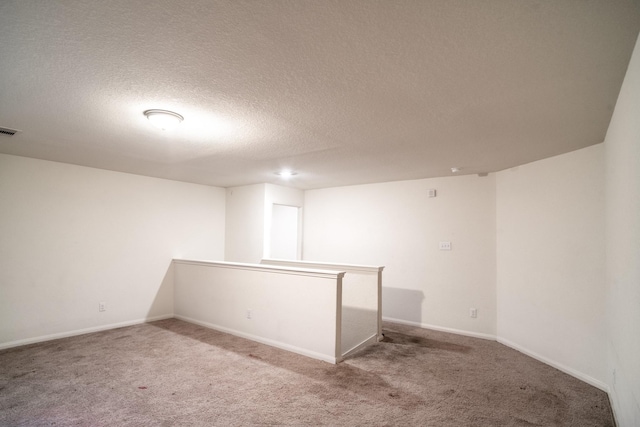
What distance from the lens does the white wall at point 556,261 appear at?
3186 mm

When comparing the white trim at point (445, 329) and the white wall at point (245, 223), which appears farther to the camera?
the white wall at point (245, 223)

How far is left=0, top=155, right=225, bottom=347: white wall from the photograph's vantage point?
405 cm

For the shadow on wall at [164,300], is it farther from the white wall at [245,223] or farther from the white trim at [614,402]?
the white trim at [614,402]

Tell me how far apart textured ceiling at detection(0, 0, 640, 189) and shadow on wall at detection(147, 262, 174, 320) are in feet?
9.06

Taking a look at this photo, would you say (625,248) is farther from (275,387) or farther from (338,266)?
(338,266)

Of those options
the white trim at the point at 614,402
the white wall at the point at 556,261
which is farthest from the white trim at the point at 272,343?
the white wall at the point at 556,261

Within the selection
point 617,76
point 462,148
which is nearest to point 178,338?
point 462,148

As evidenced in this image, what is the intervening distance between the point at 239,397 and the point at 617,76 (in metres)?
3.56

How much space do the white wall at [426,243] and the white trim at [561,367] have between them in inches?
15.5

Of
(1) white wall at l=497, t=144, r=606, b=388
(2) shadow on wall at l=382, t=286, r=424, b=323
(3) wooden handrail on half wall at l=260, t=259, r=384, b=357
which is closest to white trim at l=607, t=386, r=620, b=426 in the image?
(1) white wall at l=497, t=144, r=606, b=388

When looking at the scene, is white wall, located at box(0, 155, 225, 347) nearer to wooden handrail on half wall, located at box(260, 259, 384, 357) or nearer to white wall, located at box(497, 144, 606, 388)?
wooden handrail on half wall, located at box(260, 259, 384, 357)

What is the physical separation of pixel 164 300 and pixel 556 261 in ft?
19.1

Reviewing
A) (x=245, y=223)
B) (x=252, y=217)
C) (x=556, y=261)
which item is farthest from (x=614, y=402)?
(x=245, y=223)

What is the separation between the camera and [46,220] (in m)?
4.30
